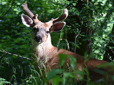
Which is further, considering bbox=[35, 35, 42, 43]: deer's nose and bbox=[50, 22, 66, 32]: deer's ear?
bbox=[50, 22, 66, 32]: deer's ear

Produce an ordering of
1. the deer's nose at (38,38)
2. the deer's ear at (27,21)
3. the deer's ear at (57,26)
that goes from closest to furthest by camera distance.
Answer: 1. the deer's nose at (38,38)
2. the deer's ear at (57,26)
3. the deer's ear at (27,21)

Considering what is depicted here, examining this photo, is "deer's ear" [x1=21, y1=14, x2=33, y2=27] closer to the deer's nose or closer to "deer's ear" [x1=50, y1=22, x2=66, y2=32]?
"deer's ear" [x1=50, y1=22, x2=66, y2=32]

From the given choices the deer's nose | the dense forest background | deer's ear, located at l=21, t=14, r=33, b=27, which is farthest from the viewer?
deer's ear, located at l=21, t=14, r=33, b=27

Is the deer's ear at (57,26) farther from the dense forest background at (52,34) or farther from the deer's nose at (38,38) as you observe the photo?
the deer's nose at (38,38)

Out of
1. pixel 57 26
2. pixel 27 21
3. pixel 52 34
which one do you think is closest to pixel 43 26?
pixel 57 26

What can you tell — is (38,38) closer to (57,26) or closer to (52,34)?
(57,26)

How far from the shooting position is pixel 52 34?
6.53 meters

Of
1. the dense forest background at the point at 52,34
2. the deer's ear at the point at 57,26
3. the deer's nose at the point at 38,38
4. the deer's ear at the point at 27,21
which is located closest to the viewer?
the deer's nose at the point at 38,38

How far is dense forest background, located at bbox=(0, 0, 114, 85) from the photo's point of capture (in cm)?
517

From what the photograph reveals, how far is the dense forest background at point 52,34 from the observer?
17.0ft

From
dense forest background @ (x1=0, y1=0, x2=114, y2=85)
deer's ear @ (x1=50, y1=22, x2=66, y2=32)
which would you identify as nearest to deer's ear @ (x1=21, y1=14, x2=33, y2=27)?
deer's ear @ (x1=50, y1=22, x2=66, y2=32)

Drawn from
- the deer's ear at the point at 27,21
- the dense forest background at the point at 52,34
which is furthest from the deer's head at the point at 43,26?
the dense forest background at the point at 52,34

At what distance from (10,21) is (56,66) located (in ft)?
10.7

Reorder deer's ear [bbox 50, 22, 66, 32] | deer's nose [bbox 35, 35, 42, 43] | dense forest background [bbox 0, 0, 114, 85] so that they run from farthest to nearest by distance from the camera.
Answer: deer's ear [bbox 50, 22, 66, 32] < dense forest background [bbox 0, 0, 114, 85] < deer's nose [bbox 35, 35, 42, 43]
